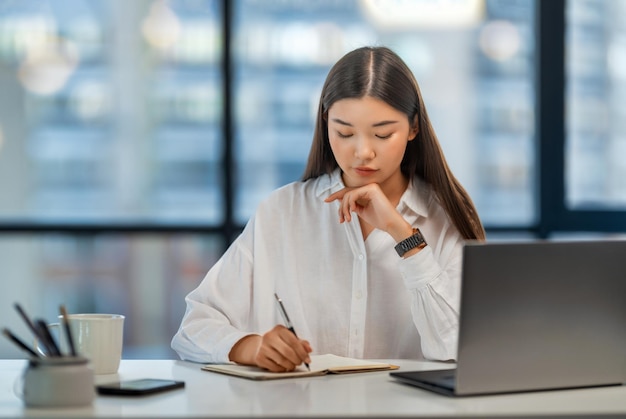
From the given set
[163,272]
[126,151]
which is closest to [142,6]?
[126,151]

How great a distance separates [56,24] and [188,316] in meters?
2.25

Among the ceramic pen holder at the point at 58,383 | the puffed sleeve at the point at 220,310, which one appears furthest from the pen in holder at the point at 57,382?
the puffed sleeve at the point at 220,310

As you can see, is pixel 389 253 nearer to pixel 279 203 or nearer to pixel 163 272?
pixel 279 203

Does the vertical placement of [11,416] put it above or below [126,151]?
below

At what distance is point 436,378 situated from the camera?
1.62m

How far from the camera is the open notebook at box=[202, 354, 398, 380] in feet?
5.63

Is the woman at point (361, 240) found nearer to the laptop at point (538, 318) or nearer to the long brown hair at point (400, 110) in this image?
the long brown hair at point (400, 110)

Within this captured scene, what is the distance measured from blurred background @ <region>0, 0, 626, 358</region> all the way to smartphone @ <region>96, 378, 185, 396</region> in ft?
7.73

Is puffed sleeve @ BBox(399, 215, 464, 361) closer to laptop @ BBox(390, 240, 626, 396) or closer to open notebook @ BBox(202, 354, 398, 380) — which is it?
open notebook @ BBox(202, 354, 398, 380)

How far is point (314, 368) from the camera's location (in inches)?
69.9

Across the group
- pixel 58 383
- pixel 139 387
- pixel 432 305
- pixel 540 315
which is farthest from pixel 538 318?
pixel 58 383

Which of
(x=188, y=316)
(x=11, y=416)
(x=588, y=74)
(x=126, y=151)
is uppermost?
(x=588, y=74)

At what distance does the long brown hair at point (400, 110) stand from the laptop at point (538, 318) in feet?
2.27

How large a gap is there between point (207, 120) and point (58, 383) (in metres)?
2.64
